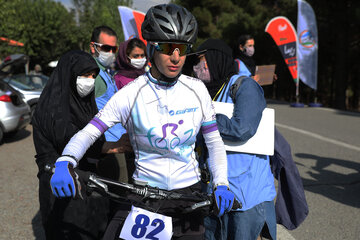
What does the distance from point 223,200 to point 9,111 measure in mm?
8305

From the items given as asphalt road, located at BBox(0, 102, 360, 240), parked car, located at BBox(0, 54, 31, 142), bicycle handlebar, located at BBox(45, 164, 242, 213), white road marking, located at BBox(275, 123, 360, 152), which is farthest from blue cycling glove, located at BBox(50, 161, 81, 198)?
parked car, located at BBox(0, 54, 31, 142)

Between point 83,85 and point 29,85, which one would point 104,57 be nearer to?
point 83,85

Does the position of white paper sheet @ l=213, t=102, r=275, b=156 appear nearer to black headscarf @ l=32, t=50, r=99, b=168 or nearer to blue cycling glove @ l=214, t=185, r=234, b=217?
blue cycling glove @ l=214, t=185, r=234, b=217

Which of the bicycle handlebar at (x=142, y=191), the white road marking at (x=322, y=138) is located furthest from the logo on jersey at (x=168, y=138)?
the white road marking at (x=322, y=138)

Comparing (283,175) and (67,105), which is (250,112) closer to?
(283,175)

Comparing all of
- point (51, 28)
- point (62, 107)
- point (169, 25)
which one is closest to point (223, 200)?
point (169, 25)

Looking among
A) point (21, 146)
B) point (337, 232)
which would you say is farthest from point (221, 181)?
point (21, 146)

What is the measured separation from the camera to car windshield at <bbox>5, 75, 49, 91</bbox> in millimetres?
11609

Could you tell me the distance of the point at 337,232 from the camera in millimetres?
3885

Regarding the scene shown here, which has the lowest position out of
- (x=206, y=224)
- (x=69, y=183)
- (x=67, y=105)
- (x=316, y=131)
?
(x=316, y=131)

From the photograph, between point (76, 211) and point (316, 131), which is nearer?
point (76, 211)

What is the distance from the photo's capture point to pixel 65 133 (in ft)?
7.68

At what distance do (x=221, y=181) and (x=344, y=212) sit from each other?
3247 millimetres

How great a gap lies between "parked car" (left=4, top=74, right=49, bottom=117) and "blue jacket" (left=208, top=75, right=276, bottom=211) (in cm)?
1017
